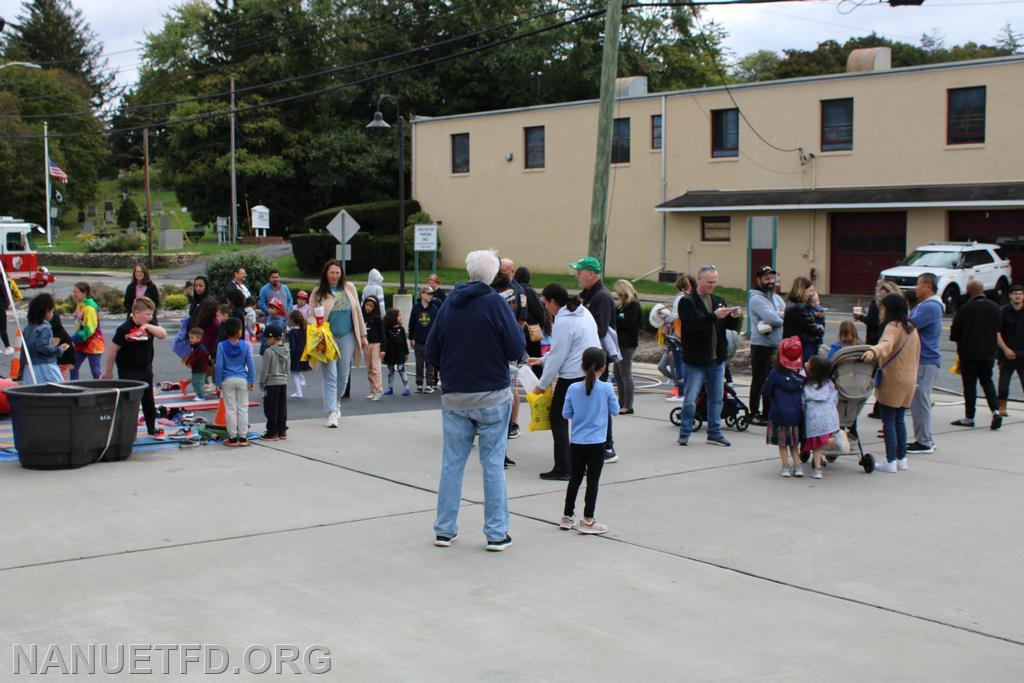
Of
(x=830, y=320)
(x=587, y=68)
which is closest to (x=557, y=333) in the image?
(x=830, y=320)

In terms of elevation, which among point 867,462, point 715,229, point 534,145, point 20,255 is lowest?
point 867,462

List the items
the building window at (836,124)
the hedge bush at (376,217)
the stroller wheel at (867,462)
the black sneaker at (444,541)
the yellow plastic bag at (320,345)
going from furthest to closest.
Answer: the hedge bush at (376,217), the building window at (836,124), the yellow plastic bag at (320,345), the stroller wheel at (867,462), the black sneaker at (444,541)

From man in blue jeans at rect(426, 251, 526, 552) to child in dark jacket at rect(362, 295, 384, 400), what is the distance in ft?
24.7

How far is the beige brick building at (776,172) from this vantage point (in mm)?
31719

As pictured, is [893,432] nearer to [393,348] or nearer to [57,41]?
[393,348]

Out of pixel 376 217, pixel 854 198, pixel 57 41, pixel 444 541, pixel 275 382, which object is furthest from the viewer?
pixel 57 41

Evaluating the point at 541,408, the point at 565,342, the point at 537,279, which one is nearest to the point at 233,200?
the point at 537,279

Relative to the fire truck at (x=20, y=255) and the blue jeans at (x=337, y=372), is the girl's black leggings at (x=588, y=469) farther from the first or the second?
the fire truck at (x=20, y=255)

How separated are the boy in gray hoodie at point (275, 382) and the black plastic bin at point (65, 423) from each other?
5.21 feet

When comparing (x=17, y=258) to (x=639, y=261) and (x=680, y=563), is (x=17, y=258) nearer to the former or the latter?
(x=639, y=261)

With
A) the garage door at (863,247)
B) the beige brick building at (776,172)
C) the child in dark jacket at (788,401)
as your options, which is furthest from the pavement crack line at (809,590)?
the garage door at (863,247)

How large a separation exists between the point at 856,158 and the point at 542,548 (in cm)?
2987

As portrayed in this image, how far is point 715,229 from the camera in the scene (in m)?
37.3

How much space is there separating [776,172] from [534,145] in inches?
431
